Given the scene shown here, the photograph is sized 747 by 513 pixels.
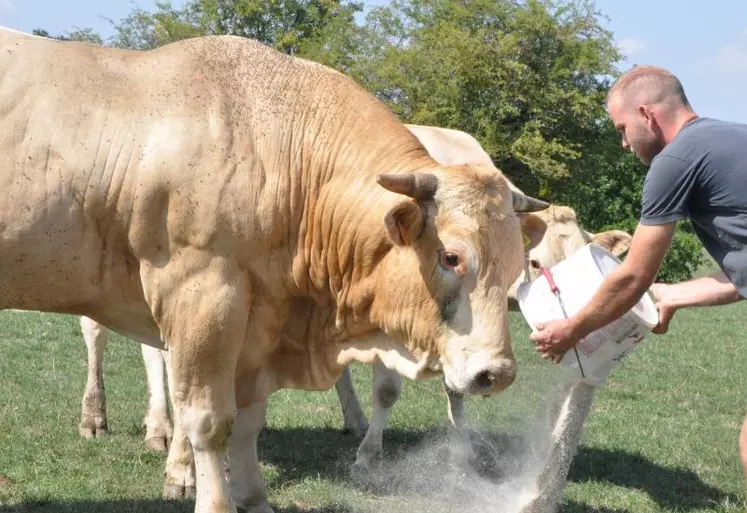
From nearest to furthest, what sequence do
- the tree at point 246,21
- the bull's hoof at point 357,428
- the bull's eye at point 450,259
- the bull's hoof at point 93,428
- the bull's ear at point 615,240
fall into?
the bull's eye at point 450,259
the bull's ear at point 615,240
the bull's hoof at point 93,428
the bull's hoof at point 357,428
the tree at point 246,21

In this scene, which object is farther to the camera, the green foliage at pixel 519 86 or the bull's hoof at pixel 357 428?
the green foliage at pixel 519 86

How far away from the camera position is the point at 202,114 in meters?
5.16

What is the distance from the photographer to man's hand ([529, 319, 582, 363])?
16.9 feet

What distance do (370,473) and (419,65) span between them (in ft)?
104

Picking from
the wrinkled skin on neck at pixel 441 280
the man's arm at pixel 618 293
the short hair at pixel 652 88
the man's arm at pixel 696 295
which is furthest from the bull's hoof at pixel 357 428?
the short hair at pixel 652 88

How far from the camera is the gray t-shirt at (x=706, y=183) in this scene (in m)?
4.66

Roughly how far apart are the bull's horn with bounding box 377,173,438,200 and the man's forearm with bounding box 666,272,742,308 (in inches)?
56.9

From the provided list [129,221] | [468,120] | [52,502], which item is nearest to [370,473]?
[52,502]

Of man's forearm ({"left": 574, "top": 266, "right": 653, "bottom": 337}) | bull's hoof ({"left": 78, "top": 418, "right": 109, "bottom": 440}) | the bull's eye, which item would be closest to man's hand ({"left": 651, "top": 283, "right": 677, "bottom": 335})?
man's forearm ({"left": 574, "top": 266, "right": 653, "bottom": 337})

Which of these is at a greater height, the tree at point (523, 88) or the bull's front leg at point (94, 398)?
the tree at point (523, 88)

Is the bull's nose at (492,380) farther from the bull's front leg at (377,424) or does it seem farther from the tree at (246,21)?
the tree at (246,21)

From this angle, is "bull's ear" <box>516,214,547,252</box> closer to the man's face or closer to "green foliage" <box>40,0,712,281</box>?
the man's face

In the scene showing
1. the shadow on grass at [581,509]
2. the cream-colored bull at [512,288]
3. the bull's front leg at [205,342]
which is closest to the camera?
the bull's front leg at [205,342]

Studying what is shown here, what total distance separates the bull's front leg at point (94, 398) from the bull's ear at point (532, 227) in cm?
382
